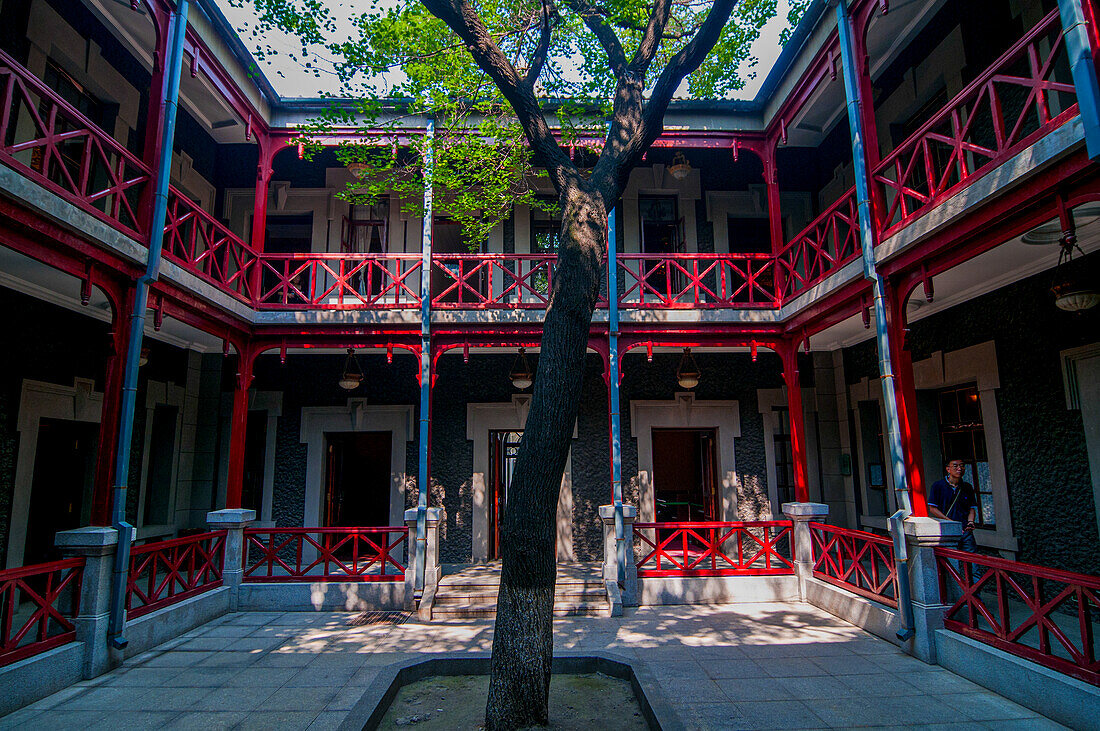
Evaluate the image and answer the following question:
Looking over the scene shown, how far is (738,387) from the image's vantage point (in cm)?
964

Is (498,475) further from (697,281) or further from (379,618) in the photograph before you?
(697,281)

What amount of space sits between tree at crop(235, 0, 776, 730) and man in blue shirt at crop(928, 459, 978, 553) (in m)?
4.41

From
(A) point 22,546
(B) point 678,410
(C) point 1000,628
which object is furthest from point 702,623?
(A) point 22,546

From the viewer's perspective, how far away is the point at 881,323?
5.72 m

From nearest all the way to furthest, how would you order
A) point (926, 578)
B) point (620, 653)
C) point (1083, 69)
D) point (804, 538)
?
1. point (1083, 69)
2. point (926, 578)
3. point (620, 653)
4. point (804, 538)

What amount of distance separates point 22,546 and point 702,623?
24.0ft

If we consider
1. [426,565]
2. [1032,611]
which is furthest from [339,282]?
[1032,611]

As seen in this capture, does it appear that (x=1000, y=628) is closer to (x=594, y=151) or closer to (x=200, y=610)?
(x=594, y=151)

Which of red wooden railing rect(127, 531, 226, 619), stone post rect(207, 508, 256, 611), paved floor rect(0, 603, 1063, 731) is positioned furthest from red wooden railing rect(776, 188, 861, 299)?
red wooden railing rect(127, 531, 226, 619)

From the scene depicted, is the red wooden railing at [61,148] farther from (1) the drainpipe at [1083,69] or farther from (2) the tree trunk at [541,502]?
(1) the drainpipe at [1083,69]

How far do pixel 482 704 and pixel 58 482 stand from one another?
6.57 meters

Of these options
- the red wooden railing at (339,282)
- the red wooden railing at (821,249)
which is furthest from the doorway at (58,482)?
the red wooden railing at (821,249)

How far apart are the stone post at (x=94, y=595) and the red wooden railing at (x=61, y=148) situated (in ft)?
9.07

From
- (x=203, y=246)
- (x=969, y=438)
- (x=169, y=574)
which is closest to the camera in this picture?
(x=169, y=574)
